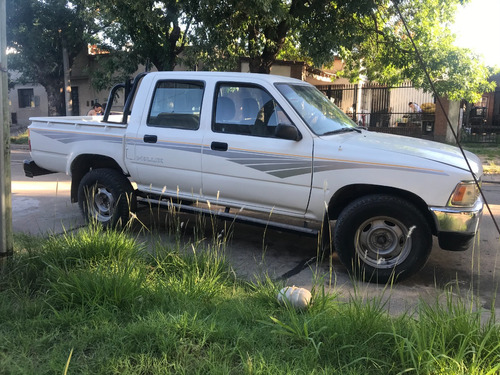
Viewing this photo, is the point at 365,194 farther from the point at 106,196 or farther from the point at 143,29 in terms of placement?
the point at 143,29

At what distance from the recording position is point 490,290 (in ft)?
14.2

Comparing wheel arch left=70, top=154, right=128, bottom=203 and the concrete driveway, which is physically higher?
wheel arch left=70, top=154, right=128, bottom=203

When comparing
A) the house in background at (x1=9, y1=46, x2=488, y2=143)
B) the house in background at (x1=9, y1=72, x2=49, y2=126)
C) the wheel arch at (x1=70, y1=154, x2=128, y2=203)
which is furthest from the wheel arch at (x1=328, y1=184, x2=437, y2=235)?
Answer: the house in background at (x1=9, y1=72, x2=49, y2=126)

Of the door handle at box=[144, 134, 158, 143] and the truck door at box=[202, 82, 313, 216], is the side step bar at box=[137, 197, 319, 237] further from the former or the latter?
the door handle at box=[144, 134, 158, 143]

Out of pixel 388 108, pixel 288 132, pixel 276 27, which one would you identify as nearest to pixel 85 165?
pixel 288 132

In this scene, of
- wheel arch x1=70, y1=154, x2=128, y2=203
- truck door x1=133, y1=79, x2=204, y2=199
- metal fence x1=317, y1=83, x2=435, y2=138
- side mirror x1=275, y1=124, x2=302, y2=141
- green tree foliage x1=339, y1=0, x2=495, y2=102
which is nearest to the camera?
side mirror x1=275, y1=124, x2=302, y2=141

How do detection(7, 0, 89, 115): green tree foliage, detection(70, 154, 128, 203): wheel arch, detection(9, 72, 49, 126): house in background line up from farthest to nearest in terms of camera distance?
detection(9, 72, 49, 126): house in background
detection(7, 0, 89, 115): green tree foliage
detection(70, 154, 128, 203): wheel arch

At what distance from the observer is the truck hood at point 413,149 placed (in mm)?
4207

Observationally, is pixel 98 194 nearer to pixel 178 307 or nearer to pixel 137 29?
pixel 178 307

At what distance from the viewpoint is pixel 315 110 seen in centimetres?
512

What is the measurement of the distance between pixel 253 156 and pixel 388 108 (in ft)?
58.6

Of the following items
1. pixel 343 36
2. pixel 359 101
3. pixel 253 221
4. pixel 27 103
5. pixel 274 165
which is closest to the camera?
pixel 274 165

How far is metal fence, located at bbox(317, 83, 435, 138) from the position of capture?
1878cm

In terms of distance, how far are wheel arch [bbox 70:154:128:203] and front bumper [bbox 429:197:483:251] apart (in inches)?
154
